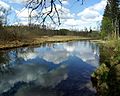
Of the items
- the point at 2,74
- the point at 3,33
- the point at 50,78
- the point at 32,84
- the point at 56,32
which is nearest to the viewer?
the point at 32,84

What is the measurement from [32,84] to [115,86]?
6.76 metres

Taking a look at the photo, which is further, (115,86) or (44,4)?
(115,86)

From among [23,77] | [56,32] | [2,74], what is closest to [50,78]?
[23,77]

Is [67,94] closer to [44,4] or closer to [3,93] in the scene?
[3,93]

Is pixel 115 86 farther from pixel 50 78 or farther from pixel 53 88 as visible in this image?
pixel 50 78

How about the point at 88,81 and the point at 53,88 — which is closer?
the point at 53,88

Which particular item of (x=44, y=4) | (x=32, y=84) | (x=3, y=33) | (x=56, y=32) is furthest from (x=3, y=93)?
(x=56, y=32)

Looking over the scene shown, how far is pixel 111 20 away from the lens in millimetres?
78375

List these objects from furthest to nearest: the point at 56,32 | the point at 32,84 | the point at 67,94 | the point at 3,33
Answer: the point at 56,32 < the point at 3,33 < the point at 32,84 < the point at 67,94

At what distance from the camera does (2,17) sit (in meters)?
59.8

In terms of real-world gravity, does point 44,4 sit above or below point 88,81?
above

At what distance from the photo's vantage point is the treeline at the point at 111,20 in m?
68.0

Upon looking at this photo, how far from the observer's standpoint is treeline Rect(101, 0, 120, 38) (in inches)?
2676

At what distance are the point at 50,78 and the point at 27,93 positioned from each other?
516cm
